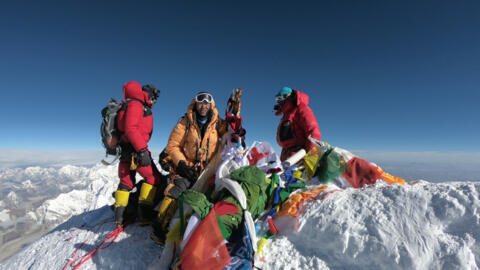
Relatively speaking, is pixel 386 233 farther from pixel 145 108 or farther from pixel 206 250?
pixel 145 108

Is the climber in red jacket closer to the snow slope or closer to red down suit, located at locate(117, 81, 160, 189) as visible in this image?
red down suit, located at locate(117, 81, 160, 189)

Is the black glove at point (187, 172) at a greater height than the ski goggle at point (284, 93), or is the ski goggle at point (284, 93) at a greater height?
the ski goggle at point (284, 93)

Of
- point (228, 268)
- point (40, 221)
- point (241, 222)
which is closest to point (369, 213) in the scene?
point (241, 222)

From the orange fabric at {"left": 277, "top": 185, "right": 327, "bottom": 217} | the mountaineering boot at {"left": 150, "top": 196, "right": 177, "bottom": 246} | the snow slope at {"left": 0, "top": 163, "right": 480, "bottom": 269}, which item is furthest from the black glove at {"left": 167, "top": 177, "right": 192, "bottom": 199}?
the orange fabric at {"left": 277, "top": 185, "right": 327, "bottom": 217}

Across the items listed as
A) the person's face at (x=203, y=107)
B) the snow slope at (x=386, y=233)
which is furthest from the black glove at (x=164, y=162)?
the snow slope at (x=386, y=233)

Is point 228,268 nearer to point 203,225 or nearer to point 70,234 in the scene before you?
point 203,225

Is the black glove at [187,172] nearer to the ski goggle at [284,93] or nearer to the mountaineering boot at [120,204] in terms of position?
the mountaineering boot at [120,204]

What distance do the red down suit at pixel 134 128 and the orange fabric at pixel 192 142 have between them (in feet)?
2.09

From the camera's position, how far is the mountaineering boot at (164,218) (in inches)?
135

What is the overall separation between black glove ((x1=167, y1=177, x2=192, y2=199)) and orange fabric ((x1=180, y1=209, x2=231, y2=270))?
140 cm

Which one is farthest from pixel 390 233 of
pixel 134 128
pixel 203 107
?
pixel 134 128

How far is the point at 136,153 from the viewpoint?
14.0 ft

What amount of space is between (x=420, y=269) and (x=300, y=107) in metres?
3.75

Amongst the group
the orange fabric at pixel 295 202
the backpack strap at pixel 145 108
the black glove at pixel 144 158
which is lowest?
the orange fabric at pixel 295 202
